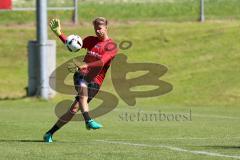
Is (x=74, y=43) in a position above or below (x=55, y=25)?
below

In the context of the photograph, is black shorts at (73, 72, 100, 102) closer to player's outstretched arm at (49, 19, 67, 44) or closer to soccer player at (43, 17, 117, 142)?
soccer player at (43, 17, 117, 142)

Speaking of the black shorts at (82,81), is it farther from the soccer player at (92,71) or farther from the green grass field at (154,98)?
the green grass field at (154,98)

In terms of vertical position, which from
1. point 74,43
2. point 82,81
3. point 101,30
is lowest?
point 82,81

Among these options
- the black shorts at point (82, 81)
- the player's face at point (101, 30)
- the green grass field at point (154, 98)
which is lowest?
the green grass field at point (154, 98)

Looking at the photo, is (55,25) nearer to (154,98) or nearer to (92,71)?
(92,71)

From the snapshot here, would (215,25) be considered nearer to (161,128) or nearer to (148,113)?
(148,113)

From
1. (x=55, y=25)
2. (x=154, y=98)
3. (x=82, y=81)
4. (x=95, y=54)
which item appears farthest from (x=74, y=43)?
(x=154, y=98)

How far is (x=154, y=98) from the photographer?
29.5 meters

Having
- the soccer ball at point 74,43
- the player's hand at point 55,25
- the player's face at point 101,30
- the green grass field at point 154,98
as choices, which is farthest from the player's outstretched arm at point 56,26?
the green grass field at point 154,98

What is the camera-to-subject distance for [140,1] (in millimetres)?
44688

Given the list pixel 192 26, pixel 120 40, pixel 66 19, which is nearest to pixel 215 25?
pixel 192 26

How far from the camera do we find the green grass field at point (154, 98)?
1350cm

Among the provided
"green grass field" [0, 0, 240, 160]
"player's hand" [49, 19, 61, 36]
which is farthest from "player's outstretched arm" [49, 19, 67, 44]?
"green grass field" [0, 0, 240, 160]

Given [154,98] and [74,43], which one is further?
[154,98]
